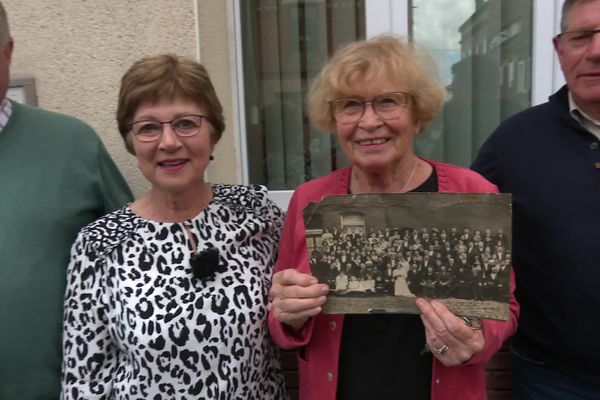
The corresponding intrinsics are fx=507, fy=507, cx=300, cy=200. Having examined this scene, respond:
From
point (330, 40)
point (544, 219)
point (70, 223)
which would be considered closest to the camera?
point (544, 219)

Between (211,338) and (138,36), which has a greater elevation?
(138,36)

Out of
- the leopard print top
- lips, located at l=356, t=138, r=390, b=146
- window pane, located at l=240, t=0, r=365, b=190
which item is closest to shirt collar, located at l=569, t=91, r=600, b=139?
lips, located at l=356, t=138, r=390, b=146

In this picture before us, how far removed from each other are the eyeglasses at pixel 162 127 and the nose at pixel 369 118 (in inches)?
20.3

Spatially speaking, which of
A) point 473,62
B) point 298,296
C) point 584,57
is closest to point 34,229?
point 298,296

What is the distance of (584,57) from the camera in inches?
60.4

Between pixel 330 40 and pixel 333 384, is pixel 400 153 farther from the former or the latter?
pixel 330 40

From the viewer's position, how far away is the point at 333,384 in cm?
150

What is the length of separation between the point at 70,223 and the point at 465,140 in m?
2.11

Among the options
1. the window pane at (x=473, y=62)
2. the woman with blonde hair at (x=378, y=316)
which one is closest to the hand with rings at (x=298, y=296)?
the woman with blonde hair at (x=378, y=316)

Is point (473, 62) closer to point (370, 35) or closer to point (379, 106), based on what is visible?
point (370, 35)

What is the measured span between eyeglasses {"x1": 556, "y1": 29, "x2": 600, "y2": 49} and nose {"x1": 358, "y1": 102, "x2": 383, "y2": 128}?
2.22 feet

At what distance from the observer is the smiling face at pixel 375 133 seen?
1.45m

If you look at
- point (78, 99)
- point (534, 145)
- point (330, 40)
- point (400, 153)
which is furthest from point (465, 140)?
point (78, 99)

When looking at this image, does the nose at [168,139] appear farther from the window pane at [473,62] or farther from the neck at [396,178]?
the window pane at [473,62]
